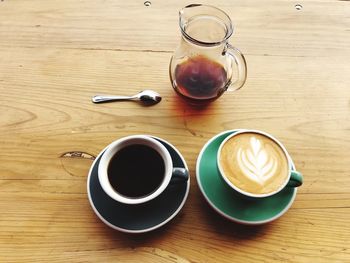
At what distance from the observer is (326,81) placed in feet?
2.54

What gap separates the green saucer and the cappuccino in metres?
0.02

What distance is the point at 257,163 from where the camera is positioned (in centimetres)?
60

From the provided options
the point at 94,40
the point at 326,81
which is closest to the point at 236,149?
the point at 326,81

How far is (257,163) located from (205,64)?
0.74 ft

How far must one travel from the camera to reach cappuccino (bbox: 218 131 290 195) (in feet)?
1.90

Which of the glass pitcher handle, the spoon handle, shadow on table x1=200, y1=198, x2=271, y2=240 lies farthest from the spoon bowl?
shadow on table x1=200, y1=198, x2=271, y2=240

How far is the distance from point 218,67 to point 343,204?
0.33 m

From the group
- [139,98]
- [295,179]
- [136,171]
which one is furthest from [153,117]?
[295,179]

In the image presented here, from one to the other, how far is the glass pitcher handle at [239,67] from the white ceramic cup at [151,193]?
0.21 meters

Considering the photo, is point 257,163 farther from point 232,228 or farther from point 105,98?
point 105,98

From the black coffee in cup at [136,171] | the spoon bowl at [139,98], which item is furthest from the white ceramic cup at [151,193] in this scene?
the spoon bowl at [139,98]

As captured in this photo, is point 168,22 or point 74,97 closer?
point 74,97

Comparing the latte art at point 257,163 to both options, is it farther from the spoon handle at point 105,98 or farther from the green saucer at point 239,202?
the spoon handle at point 105,98

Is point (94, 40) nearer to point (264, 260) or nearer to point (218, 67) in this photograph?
point (218, 67)
